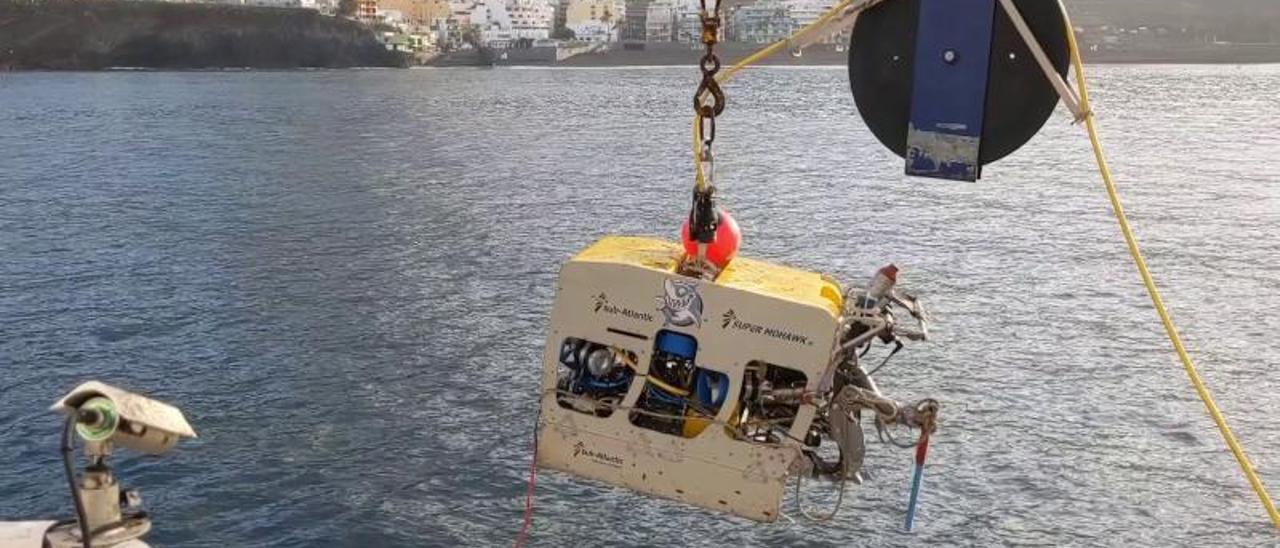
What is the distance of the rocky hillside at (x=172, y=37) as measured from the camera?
171125mm

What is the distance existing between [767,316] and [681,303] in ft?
2.13

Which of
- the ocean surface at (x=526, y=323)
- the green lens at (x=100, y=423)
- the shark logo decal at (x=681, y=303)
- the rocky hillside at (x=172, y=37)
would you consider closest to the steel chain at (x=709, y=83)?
the shark logo decal at (x=681, y=303)

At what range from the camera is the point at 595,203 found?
4734 cm

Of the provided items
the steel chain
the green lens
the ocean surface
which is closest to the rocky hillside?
the ocean surface

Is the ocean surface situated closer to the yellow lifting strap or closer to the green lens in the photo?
the yellow lifting strap

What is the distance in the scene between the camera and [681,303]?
346 inches

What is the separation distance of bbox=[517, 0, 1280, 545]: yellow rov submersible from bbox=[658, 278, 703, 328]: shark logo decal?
1cm

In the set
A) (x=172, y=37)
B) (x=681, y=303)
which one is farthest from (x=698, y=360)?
(x=172, y=37)

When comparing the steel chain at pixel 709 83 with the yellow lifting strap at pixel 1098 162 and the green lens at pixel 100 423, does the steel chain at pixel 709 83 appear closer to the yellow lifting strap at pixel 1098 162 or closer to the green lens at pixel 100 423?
the yellow lifting strap at pixel 1098 162

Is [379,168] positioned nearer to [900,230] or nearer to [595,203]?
[595,203]

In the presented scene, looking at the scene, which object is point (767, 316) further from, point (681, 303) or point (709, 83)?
point (709, 83)

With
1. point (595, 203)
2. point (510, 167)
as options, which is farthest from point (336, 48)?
point (595, 203)

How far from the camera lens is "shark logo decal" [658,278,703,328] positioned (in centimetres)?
876

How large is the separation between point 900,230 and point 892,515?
23.8m
